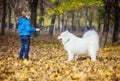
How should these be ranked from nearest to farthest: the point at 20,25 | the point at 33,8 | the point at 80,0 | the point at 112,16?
the point at 20,25
the point at 80,0
the point at 33,8
the point at 112,16

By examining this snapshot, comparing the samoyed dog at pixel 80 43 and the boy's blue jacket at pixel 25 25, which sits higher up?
the boy's blue jacket at pixel 25 25

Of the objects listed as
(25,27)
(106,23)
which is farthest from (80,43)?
(106,23)

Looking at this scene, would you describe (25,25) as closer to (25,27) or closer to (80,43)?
(25,27)

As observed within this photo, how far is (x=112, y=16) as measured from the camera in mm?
44969

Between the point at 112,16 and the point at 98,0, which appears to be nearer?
the point at 98,0

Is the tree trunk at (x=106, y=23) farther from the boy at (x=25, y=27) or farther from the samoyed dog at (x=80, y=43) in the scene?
the boy at (x=25, y=27)

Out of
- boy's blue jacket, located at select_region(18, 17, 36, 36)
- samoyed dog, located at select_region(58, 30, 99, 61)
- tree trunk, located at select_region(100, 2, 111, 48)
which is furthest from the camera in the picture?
tree trunk, located at select_region(100, 2, 111, 48)

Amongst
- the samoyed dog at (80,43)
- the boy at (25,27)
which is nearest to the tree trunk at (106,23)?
the samoyed dog at (80,43)

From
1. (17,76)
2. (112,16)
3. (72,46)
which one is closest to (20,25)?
(72,46)

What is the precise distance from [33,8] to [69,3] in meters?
9.40

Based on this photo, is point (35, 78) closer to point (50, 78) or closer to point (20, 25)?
point (50, 78)

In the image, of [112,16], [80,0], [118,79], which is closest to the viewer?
[118,79]

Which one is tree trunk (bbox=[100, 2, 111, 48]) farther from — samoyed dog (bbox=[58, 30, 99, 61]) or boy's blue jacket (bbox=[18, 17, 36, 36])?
boy's blue jacket (bbox=[18, 17, 36, 36])

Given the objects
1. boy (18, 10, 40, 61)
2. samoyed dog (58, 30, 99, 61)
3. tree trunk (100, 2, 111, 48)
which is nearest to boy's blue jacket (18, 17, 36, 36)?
boy (18, 10, 40, 61)
